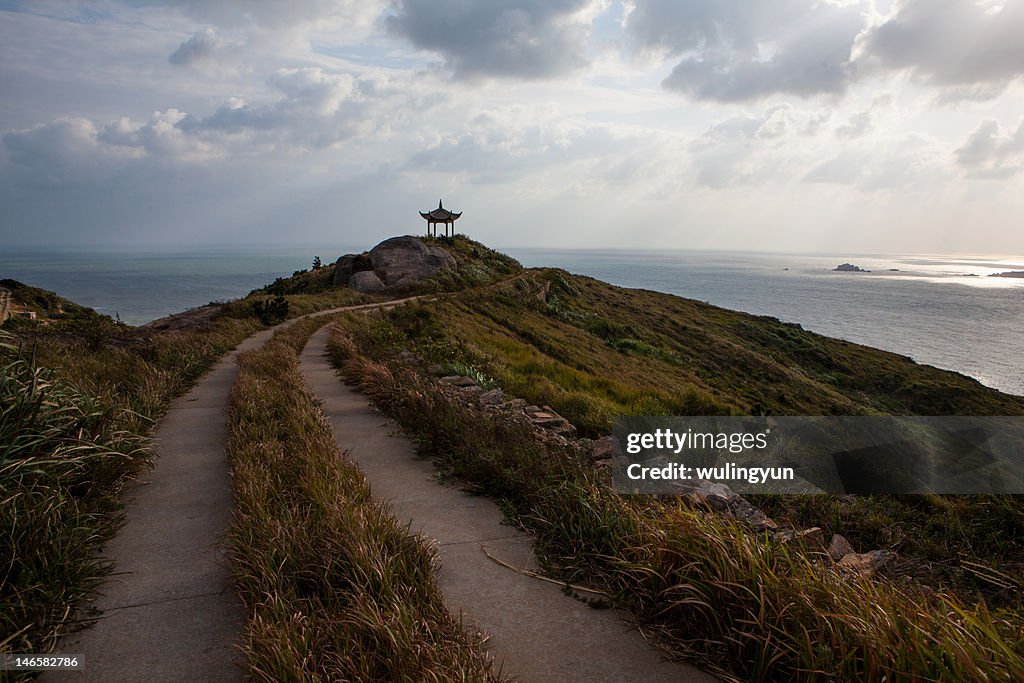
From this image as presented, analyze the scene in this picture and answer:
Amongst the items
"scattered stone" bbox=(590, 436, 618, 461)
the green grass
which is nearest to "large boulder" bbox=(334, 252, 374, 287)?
the green grass

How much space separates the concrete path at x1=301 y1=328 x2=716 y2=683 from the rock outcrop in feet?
93.0

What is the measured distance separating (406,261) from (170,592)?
109ft

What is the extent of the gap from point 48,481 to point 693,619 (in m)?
4.92

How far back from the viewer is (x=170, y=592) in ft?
11.6

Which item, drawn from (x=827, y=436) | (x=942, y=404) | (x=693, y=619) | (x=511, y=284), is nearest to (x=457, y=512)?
(x=693, y=619)

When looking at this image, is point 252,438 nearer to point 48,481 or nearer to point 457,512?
point 48,481

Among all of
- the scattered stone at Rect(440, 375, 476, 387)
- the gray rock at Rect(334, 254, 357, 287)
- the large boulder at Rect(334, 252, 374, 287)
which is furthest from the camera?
the gray rock at Rect(334, 254, 357, 287)

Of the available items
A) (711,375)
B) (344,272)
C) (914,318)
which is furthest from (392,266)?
(914,318)

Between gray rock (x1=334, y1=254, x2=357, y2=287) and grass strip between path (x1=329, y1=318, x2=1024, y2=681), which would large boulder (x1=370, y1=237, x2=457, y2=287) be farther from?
grass strip between path (x1=329, y1=318, x2=1024, y2=681)

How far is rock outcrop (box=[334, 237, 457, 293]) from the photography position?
3372 cm

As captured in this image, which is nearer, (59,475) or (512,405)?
(59,475)

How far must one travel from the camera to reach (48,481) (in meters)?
4.38

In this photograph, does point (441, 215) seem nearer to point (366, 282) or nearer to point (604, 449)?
point (366, 282)

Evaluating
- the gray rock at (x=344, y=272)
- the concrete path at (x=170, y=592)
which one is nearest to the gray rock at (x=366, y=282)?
the gray rock at (x=344, y=272)
